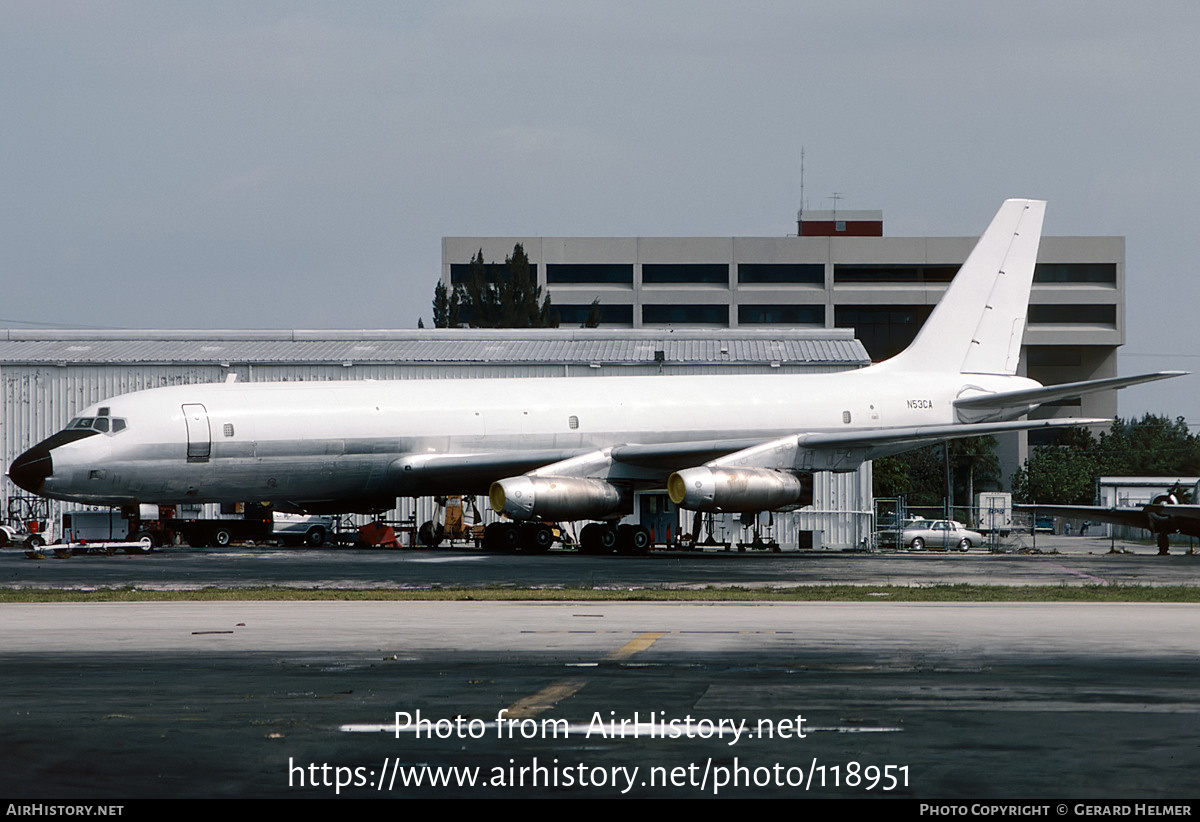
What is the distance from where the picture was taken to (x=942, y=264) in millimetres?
147250

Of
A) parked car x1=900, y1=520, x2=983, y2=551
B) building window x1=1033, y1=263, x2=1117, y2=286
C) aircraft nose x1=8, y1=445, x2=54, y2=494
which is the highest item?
building window x1=1033, y1=263, x2=1117, y2=286

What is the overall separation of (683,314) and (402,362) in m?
90.7

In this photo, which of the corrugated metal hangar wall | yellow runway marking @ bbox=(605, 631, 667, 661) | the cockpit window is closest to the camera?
yellow runway marking @ bbox=(605, 631, 667, 661)

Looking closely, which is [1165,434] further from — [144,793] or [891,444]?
[144,793]

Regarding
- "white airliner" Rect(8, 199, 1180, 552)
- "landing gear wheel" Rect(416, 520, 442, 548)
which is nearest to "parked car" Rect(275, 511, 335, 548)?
"landing gear wheel" Rect(416, 520, 442, 548)

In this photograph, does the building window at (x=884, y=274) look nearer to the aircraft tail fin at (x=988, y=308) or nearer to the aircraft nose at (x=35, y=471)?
the aircraft tail fin at (x=988, y=308)

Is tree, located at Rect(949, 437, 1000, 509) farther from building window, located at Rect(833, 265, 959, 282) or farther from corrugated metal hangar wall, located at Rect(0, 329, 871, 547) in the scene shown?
corrugated metal hangar wall, located at Rect(0, 329, 871, 547)

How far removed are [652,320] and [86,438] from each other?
110 metres

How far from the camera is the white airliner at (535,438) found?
3753cm

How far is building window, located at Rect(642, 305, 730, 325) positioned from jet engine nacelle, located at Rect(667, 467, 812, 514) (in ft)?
344

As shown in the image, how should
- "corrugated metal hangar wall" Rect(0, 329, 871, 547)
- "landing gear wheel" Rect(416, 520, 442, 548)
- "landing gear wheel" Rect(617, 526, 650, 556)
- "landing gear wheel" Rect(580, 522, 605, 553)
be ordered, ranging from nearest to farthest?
"landing gear wheel" Rect(617, 526, 650, 556) → "landing gear wheel" Rect(580, 522, 605, 553) → "landing gear wheel" Rect(416, 520, 442, 548) → "corrugated metal hangar wall" Rect(0, 329, 871, 547)

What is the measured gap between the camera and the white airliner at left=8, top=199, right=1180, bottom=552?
3753 cm

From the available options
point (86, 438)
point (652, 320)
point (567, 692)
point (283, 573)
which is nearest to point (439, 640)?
point (567, 692)

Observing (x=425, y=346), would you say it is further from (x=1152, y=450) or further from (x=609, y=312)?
(x=1152, y=450)
